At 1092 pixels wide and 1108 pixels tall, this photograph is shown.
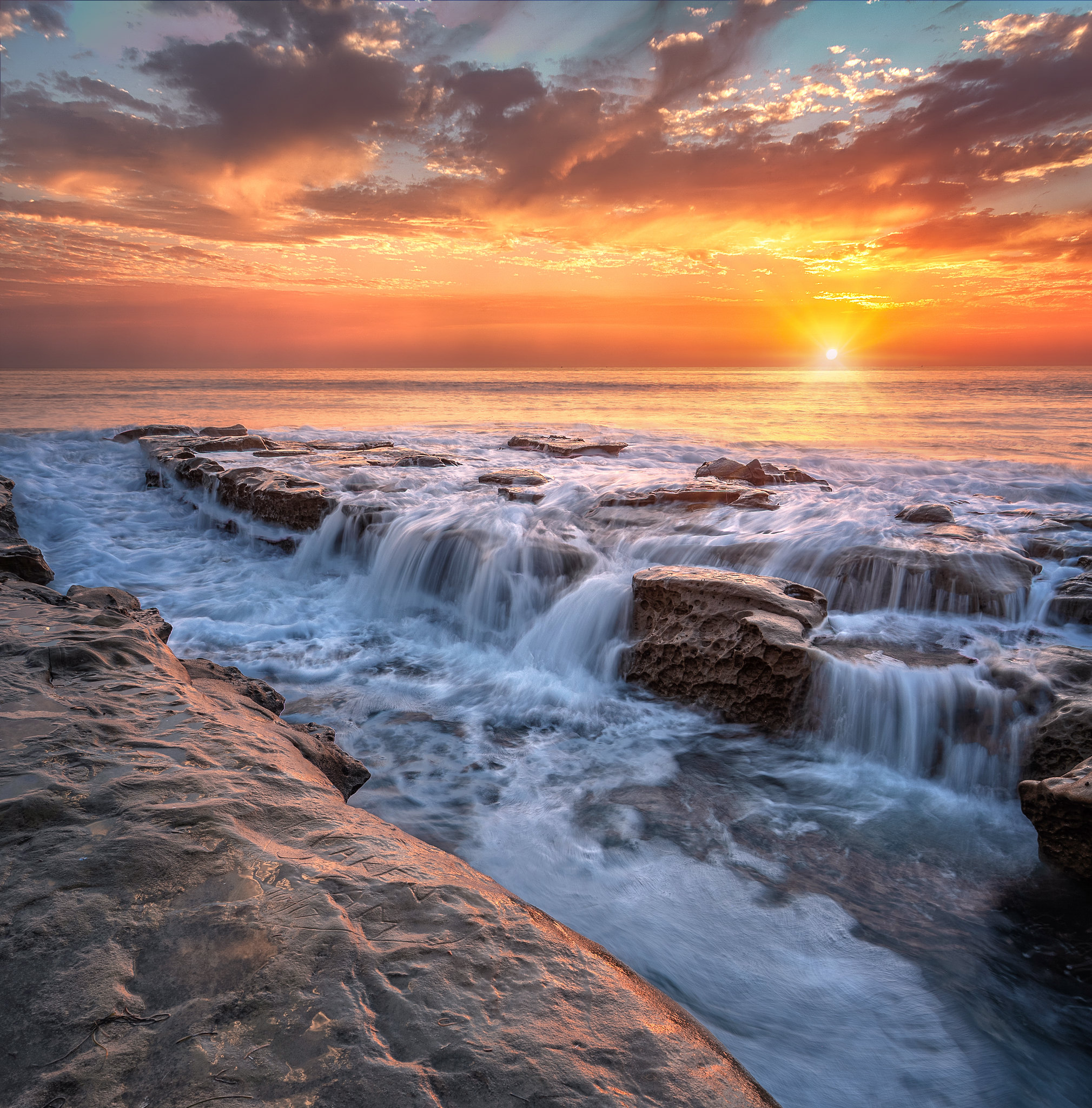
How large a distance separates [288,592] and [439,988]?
6873 millimetres

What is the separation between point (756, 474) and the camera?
11078 millimetres

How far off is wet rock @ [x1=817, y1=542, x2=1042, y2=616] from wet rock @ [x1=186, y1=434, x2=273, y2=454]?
467 inches

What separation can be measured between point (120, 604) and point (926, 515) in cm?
829

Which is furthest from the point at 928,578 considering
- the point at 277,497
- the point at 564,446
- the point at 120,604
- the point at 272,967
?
the point at 564,446

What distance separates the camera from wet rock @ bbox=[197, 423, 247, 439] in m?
16.4

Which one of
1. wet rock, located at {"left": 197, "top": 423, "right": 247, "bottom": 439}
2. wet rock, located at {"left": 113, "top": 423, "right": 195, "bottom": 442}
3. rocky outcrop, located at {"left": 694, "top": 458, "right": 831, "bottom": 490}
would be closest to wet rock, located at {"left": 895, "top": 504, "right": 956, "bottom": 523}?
rocky outcrop, located at {"left": 694, "top": 458, "right": 831, "bottom": 490}

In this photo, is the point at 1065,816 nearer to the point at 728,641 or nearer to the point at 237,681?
the point at 728,641

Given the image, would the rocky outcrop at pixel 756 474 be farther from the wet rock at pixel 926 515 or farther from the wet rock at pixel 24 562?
the wet rock at pixel 24 562

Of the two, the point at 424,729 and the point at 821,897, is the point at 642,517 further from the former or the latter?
the point at 821,897

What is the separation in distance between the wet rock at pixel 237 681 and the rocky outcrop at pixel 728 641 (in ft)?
9.19

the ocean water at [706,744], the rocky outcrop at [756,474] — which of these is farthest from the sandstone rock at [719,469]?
the ocean water at [706,744]

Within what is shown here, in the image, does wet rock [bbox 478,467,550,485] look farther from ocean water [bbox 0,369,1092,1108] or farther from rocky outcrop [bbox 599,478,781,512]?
rocky outcrop [bbox 599,478,781,512]

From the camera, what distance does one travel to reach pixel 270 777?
2268 mm

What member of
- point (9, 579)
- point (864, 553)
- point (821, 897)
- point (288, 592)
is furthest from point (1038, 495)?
point (9, 579)
